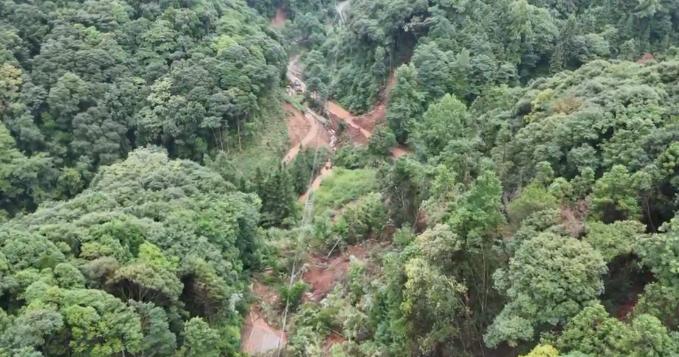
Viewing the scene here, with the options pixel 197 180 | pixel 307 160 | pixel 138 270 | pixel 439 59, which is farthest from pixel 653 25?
pixel 138 270

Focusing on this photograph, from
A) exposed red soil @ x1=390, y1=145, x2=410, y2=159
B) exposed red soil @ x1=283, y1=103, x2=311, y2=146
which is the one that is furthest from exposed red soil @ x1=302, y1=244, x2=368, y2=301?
exposed red soil @ x1=283, y1=103, x2=311, y2=146

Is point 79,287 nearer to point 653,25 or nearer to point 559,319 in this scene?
point 559,319

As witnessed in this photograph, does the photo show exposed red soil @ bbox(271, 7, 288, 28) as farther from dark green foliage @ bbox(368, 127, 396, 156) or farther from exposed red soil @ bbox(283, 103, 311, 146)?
dark green foliage @ bbox(368, 127, 396, 156)

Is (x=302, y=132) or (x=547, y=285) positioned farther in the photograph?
(x=302, y=132)

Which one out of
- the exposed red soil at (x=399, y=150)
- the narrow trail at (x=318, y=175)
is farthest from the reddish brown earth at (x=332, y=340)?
the exposed red soil at (x=399, y=150)

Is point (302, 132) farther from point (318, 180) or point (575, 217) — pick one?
point (575, 217)

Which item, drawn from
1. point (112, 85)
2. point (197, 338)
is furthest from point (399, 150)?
point (197, 338)
